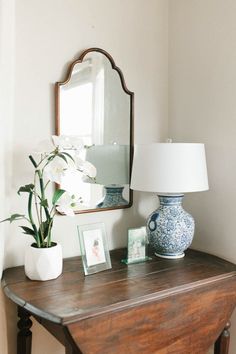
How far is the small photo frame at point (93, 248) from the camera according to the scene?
1431 millimetres

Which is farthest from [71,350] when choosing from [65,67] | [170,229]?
[65,67]

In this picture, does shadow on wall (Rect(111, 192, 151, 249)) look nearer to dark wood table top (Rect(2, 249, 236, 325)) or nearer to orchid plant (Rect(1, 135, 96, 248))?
dark wood table top (Rect(2, 249, 236, 325))

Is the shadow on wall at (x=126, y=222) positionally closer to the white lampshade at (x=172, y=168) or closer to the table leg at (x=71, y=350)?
the white lampshade at (x=172, y=168)

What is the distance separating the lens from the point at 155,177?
1.57 meters

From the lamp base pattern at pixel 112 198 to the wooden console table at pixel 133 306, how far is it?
1.01 feet

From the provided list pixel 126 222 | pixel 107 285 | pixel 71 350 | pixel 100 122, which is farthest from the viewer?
pixel 126 222

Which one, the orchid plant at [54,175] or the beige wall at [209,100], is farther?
the beige wall at [209,100]

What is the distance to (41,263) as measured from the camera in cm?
134

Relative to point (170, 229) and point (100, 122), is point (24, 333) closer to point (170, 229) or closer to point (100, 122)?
point (170, 229)

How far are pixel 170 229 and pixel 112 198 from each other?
368 millimetres

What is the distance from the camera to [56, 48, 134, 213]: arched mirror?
1.63 meters

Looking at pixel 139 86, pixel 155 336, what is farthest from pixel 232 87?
pixel 155 336

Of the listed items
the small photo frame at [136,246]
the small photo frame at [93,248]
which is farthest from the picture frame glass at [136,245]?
the small photo frame at [93,248]

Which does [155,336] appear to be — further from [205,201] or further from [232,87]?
[232,87]
